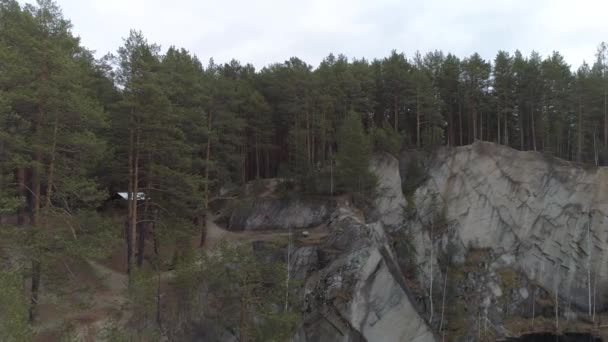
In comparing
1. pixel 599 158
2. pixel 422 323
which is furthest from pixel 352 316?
pixel 599 158

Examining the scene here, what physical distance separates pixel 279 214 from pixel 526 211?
896 inches

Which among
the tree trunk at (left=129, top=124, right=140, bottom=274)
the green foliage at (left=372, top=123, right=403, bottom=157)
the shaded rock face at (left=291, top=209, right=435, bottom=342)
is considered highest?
the green foliage at (left=372, top=123, right=403, bottom=157)

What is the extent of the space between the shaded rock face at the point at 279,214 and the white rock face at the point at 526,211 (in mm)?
8706

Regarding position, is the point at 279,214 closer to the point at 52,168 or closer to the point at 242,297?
the point at 242,297

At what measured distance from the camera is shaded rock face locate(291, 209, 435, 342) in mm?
20922

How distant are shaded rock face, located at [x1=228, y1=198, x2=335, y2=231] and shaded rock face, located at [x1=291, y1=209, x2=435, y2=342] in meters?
4.13

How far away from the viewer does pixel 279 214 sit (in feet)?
94.8

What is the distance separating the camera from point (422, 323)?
23250 mm

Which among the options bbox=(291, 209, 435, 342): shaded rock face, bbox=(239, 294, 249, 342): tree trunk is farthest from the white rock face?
→ bbox=(239, 294, 249, 342): tree trunk

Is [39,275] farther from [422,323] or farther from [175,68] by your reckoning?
[422,323]

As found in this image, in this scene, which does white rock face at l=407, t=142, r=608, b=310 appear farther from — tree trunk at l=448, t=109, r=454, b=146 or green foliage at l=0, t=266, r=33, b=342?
green foliage at l=0, t=266, r=33, b=342

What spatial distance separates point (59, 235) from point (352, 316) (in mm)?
15100

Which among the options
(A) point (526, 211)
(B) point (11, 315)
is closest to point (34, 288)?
(B) point (11, 315)

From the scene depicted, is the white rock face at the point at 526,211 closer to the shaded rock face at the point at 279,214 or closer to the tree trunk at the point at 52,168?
the shaded rock face at the point at 279,214
